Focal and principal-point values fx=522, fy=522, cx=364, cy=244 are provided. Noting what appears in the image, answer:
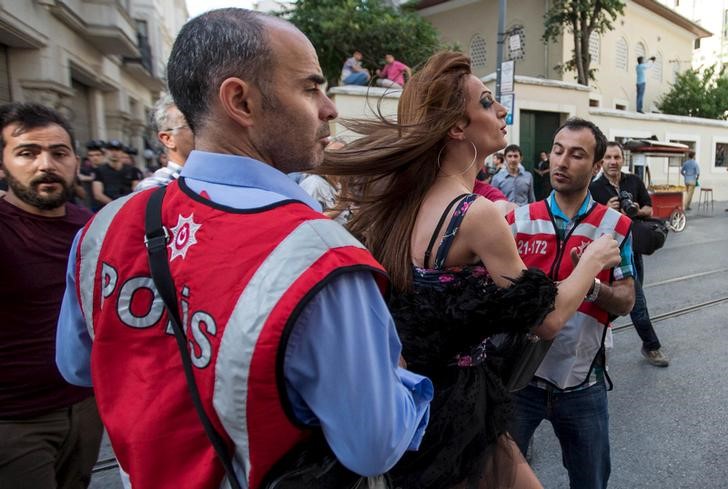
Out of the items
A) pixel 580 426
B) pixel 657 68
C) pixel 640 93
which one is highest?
pixel 657 68

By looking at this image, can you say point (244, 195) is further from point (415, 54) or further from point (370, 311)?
point (415, 54)

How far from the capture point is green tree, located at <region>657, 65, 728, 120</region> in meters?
28.1

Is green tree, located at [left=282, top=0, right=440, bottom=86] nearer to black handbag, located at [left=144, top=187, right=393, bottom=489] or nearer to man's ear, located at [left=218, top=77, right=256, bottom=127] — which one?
man's ear, located at [left=218, top=77, right=256, bottom=127]

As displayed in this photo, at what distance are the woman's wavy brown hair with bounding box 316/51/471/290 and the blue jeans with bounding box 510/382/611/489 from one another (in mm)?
900

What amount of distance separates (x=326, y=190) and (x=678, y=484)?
2.59 m

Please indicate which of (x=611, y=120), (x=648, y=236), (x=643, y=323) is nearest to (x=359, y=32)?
(x=611, y=120)

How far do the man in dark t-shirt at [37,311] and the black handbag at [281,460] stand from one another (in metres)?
1.40

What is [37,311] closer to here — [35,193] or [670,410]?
[35,193]

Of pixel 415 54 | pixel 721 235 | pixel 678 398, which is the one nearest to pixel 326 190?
pixel 678 398

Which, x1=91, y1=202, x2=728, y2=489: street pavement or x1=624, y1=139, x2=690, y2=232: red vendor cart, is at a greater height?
x1=624, y1=139, x2=690, y2=232: red vendor cart

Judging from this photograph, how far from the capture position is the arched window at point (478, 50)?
25.5 m

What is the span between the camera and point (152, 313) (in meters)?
0.92

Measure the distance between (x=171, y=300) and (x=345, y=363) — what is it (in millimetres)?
317

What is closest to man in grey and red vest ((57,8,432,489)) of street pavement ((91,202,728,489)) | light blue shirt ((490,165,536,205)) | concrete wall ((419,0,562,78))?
street pavement ((91,202,728,489))
